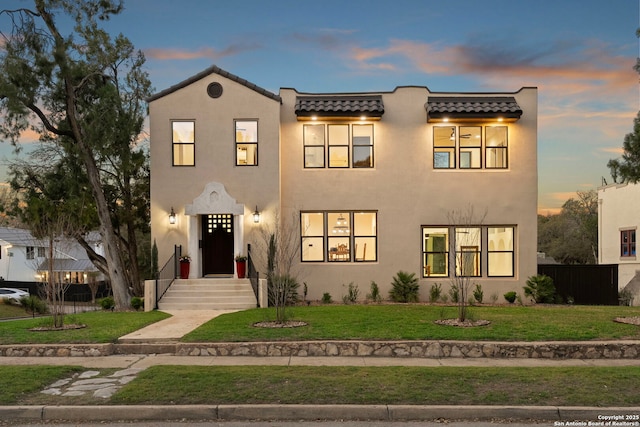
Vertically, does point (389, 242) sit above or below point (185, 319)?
above

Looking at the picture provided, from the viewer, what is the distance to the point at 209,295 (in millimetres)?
18328

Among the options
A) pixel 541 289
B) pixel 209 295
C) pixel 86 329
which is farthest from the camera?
pixel 541 289

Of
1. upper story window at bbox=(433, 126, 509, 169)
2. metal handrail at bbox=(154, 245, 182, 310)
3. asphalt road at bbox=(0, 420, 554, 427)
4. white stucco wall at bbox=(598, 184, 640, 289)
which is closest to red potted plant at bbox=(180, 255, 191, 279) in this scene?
metal handrail at bbox=(154, 245, 182, 310)

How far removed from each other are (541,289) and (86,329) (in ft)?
49.4

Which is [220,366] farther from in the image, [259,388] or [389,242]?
[389,242]

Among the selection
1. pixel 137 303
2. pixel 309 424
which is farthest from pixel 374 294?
pixel 309 424

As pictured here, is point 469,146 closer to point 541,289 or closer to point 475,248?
point 475,248

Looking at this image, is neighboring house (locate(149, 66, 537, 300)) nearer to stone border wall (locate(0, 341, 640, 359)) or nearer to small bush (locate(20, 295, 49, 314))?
stone border wall (locate(0, 341, 640, 359))

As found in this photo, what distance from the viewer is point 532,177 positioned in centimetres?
2036

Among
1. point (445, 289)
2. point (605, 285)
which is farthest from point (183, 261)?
point (605, 285)

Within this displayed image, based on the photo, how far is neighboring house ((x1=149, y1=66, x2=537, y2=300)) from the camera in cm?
1995

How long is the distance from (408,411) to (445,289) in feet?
43.6

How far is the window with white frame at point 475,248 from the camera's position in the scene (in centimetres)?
2038

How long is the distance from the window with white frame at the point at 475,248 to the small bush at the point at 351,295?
2.60 m
